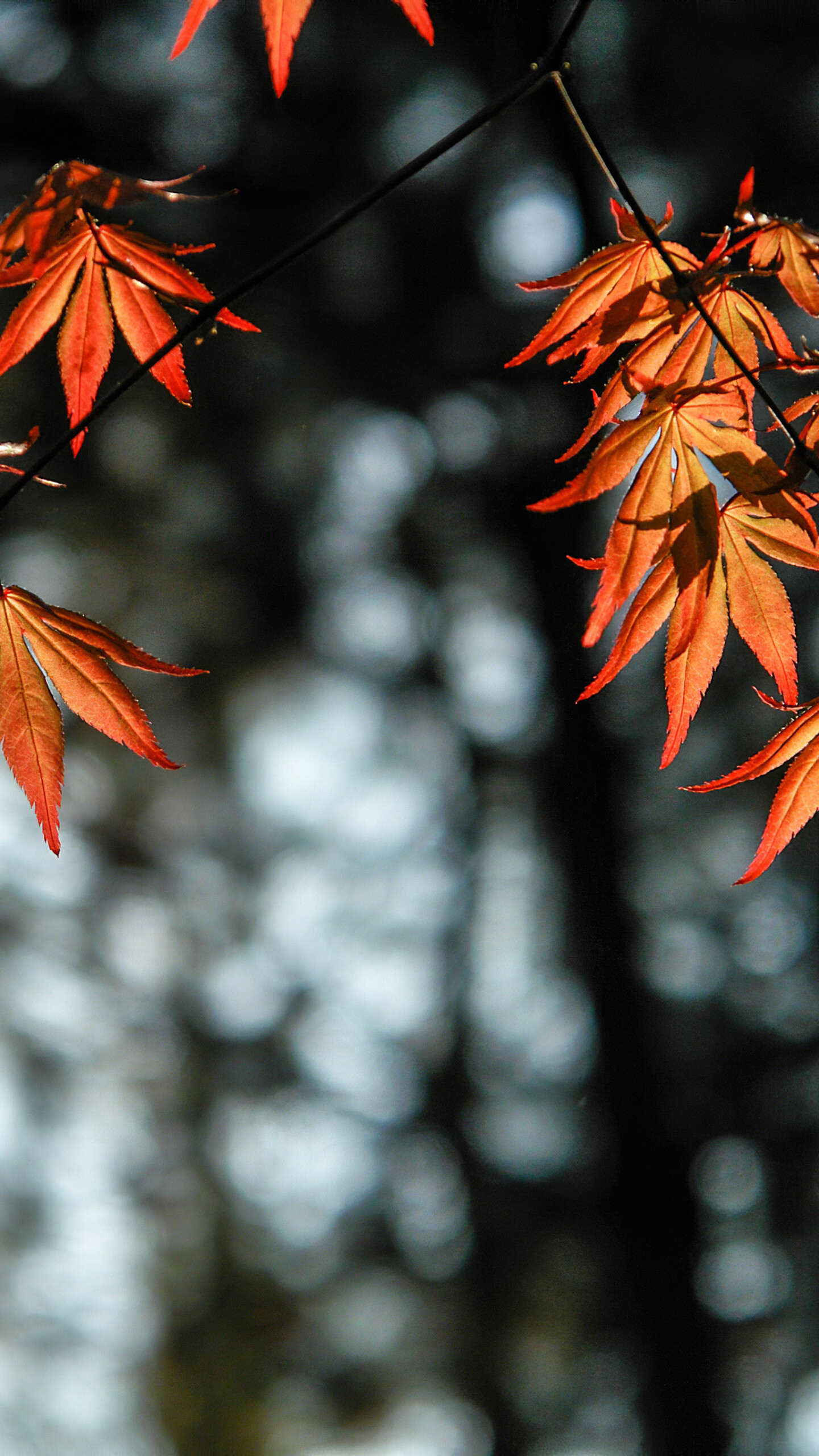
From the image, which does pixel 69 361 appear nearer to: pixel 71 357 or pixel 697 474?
pixel 71 357

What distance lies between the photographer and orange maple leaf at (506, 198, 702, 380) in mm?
469

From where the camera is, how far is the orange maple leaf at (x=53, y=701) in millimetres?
498

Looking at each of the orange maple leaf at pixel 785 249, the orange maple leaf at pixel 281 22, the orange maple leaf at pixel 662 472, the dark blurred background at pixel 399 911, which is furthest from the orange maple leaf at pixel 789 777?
the dark blurred background at pixel 399 911

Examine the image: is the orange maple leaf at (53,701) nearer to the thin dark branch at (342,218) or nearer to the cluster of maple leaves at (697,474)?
the thin dark branch at (342,218)

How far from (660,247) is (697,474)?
115 mm

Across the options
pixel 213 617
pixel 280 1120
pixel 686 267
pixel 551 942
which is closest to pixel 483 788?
pixel 551 942

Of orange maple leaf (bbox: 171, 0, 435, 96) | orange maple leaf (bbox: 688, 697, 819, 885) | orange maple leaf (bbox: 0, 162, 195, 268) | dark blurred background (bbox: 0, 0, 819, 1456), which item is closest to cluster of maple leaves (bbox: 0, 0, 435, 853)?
orange maple leaf (bbox: 0, 162, 195, 268)

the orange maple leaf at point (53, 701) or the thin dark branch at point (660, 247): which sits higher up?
the thin dark branch at point (660, 247)

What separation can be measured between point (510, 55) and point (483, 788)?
2.06 metres

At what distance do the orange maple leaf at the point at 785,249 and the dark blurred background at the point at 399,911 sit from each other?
1997 millimetres

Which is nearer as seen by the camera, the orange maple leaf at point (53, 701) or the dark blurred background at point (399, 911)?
the orange maple leaf at point (53, 701)

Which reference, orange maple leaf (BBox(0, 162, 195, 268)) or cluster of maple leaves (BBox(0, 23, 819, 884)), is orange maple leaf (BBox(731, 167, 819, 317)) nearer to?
cluster of maple leaves (BBox(0, 23, 819, 884))

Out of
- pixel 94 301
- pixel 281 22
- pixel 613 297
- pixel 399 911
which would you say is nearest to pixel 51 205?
pixel 94 301

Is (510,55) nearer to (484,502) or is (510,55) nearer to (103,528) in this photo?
(484,502)
